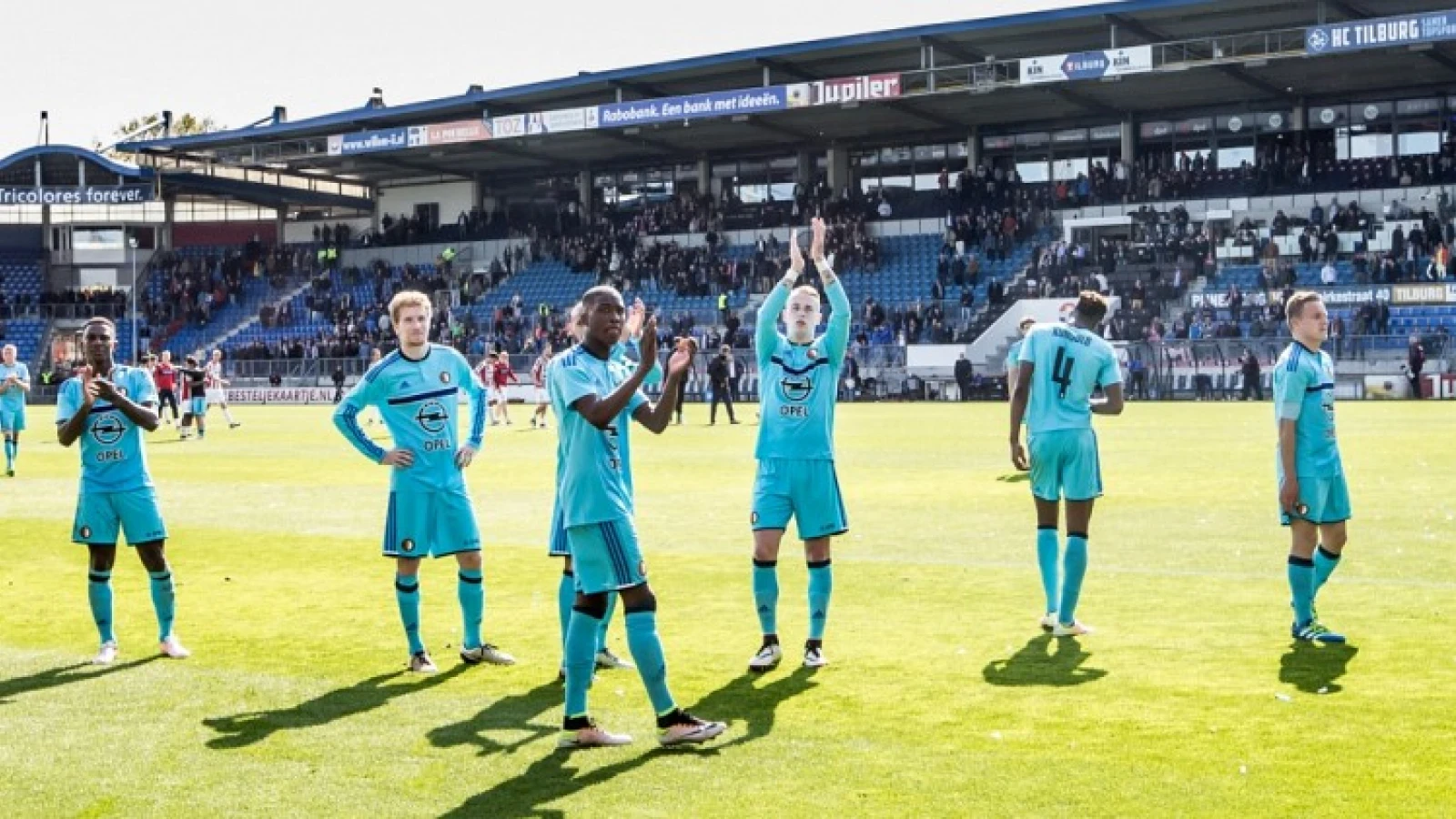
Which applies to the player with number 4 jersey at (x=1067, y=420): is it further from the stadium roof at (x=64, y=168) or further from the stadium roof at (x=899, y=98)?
the stadium roof at (x=64, y=168)

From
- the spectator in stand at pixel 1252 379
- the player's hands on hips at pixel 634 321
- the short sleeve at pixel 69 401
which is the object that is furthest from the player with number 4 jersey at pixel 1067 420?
the spectator in stand at pixel 1252 379

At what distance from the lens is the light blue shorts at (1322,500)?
9.59m

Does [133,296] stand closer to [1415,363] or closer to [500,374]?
[500,374]

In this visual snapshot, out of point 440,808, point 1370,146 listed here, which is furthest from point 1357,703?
point 1370,146

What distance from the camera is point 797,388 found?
952 cm

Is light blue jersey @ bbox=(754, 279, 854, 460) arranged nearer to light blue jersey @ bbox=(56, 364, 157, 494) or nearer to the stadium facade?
light blue jersey @ bbox=(56, 364, 157, 494)

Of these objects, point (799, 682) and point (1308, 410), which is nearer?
point (799, 682)

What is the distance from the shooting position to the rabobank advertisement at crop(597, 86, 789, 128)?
177ft

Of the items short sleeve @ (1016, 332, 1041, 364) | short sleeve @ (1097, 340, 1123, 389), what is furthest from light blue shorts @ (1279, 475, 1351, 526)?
short sleeve @ (1016, 332, 1041, 364)

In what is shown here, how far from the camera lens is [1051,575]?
1039cm

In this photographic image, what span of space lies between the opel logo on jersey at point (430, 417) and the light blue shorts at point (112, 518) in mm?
1837

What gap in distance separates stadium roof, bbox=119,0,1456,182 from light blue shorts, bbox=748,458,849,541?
40.9 m

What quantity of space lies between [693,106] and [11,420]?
3269 cm

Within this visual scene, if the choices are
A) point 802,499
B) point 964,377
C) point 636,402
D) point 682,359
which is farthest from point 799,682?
point 964,377
